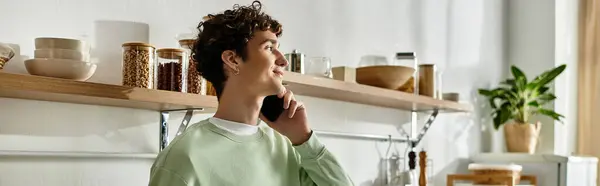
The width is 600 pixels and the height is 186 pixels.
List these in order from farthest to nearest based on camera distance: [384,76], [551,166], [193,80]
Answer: [551,166], [384,76], [193,80]

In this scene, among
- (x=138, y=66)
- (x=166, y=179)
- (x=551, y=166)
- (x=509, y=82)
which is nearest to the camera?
(x=166, y=179)

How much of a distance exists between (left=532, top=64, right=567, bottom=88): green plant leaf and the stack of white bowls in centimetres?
263

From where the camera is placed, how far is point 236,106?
5.64ft

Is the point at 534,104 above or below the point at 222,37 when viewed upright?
below

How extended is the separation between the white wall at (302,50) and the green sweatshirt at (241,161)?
1.37 ft

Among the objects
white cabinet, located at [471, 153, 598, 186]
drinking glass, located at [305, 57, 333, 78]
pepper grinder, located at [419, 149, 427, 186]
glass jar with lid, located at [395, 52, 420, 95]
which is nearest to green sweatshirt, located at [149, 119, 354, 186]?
drinking glass, located at [305, 57, 333, 78]

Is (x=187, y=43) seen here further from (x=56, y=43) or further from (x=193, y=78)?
(x=56, y=43)

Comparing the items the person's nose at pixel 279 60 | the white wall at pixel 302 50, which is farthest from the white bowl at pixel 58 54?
the person's nose at pixel 279 60

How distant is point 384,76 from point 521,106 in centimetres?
131

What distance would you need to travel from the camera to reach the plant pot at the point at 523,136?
3.87 metres

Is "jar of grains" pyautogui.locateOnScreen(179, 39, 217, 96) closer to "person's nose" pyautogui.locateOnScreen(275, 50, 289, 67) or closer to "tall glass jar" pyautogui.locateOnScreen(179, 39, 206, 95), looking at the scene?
"tall glass jar" pyautogui.locateOnScreen(179, 39, 206, 95)

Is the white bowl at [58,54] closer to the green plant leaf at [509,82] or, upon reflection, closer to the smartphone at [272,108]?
the smartphone at [272,108]

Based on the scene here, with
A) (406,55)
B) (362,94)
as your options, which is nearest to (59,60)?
(362,94)

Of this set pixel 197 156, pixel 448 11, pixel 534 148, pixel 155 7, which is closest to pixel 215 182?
pixel 197 156
